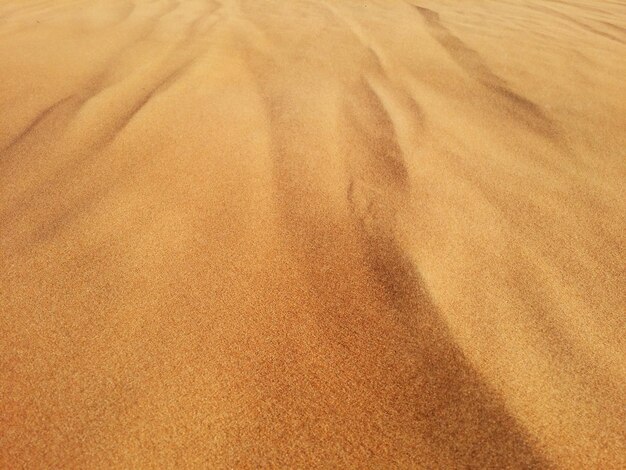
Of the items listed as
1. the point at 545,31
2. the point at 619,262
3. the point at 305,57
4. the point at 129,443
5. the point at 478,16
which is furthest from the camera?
the point at 478,16

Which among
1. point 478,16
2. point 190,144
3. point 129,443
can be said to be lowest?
point 129,443

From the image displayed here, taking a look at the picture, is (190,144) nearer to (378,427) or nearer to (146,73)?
(146,73)

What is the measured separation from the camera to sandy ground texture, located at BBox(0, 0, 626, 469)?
25.9 inches

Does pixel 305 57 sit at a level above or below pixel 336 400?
above

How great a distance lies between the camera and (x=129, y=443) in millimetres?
639

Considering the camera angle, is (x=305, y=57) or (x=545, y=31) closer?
(x=305, y=57)

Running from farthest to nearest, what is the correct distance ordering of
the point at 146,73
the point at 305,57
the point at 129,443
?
the point at 305,57, the point at 146,73, the point at 129,443

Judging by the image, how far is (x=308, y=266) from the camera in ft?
3.03

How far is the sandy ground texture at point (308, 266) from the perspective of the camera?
66 centimetres

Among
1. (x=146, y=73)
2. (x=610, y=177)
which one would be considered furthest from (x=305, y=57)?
(x=610, y=177)

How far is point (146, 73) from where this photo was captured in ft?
5.70

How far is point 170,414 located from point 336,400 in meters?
0.24

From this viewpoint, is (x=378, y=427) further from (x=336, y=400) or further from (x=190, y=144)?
(x=190, y=144)

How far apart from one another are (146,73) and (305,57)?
2.07 ft
